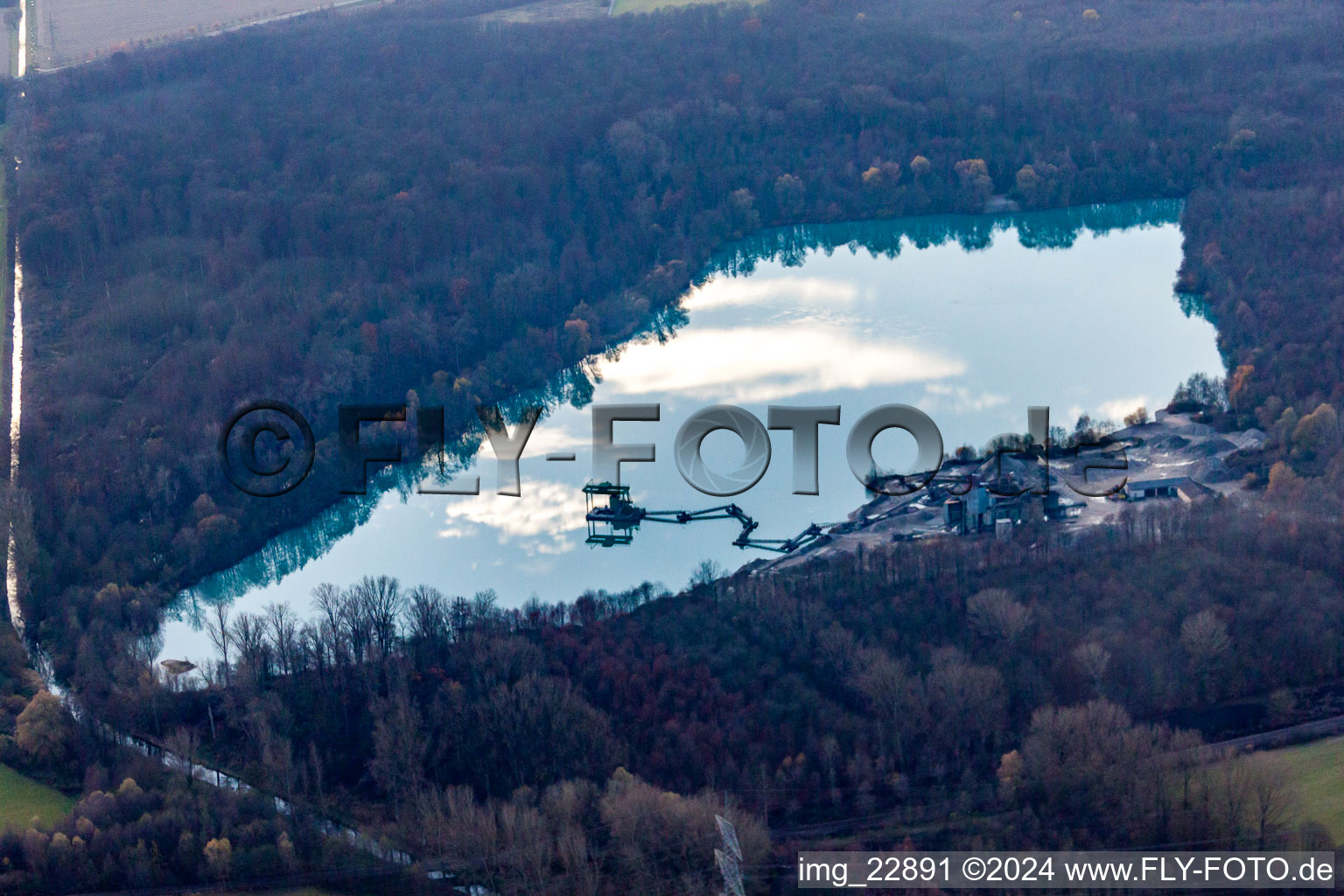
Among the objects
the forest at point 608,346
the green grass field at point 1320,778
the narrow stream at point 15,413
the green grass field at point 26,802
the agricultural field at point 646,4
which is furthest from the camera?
the agricultural field at point 646,4

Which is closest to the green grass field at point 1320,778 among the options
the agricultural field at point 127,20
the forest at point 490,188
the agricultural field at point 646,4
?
the forest at point 490,188

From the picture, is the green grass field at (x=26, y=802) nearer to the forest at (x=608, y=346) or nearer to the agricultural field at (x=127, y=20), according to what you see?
the forest at (x=608, y=346)

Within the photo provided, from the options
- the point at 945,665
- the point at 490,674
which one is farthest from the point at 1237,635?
the point at 490,674

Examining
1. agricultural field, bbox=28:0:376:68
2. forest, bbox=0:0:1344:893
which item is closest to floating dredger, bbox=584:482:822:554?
forest, bbox=0:0:1344:893

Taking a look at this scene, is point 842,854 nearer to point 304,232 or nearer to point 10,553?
point 10,553

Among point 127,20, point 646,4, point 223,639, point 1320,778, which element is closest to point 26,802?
point 223,639

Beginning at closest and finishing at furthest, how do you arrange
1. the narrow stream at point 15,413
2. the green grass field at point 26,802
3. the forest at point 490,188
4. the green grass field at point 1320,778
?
1. the green grass field at point 1320,778
2. the green grass field at point 26,802
3. the narrow stream at point 15,413
4. the forest at point 490,188
